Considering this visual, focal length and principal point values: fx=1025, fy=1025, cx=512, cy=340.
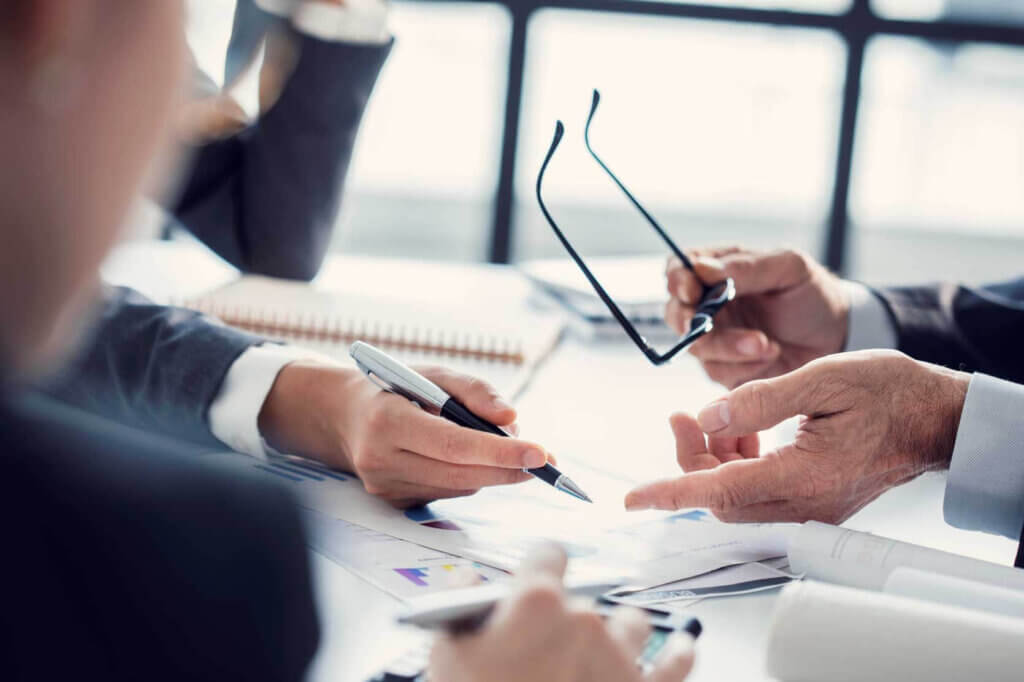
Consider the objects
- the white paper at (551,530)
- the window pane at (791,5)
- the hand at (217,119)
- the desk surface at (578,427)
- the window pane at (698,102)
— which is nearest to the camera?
the desk surface at (578,427)

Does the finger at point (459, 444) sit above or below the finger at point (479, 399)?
below

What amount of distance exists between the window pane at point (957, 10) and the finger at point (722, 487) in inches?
107

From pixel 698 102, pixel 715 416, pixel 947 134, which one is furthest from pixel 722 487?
pixel 947 134

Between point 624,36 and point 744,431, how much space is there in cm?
374

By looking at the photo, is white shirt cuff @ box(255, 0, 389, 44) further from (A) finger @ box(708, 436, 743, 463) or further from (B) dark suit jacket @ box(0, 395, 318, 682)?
(B) dark suit jacket @ box(0, 395, 318, 682)

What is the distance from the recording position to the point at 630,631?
527 millimetres

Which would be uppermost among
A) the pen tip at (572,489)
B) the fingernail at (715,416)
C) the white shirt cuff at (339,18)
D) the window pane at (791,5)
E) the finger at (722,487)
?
the window pane at (791,5)

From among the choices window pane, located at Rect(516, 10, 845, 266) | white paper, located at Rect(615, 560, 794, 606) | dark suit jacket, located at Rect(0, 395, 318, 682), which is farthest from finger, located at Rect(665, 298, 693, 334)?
window pane, located at Rect(516, 10, 845, 266)

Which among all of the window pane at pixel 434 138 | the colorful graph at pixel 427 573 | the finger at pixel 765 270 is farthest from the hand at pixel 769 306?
the window pane at pixel 434 138

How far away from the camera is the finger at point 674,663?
1.72 ft

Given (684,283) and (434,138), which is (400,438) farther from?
(434,138)

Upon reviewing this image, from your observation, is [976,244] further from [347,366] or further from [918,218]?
[347,366]

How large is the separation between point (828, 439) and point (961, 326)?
1.86 feet

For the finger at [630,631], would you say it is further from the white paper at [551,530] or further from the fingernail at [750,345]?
the fingernail at [750,345]
